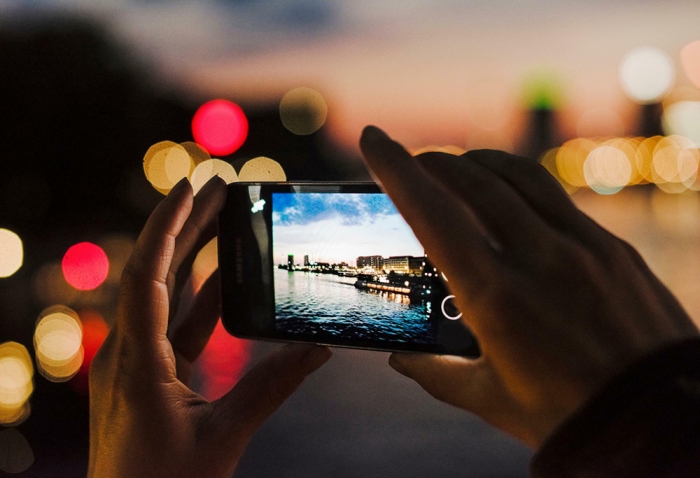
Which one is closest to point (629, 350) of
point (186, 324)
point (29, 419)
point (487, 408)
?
point (487, 408)

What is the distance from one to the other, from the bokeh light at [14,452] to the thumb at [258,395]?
255 cm

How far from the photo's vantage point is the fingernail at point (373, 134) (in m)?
1.21

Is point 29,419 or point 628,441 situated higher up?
point 628,441

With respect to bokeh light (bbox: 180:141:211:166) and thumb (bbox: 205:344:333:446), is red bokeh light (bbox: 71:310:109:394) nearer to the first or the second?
thumb (bbox: 205:344:333:446)

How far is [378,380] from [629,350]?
11.6ft

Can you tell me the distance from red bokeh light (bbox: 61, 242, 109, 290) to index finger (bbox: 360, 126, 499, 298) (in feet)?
28.2

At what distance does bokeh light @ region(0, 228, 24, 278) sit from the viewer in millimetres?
11027

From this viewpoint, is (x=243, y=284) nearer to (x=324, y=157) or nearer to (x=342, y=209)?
(x=342, y=209)

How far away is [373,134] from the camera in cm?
122

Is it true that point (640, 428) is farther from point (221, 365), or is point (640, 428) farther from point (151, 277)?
point (221, 365)

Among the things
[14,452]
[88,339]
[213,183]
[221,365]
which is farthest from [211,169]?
[213,183]

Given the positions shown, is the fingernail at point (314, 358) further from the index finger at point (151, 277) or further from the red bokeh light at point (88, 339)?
the red bokeh light at point (88, 339)

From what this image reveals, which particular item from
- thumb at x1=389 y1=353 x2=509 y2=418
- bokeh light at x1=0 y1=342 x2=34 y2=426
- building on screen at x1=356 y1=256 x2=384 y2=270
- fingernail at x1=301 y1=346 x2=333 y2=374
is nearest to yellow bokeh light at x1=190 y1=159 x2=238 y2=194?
bokeh light at x1=0 y1=342 x2=34 y2=426

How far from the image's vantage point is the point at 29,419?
4062mm
